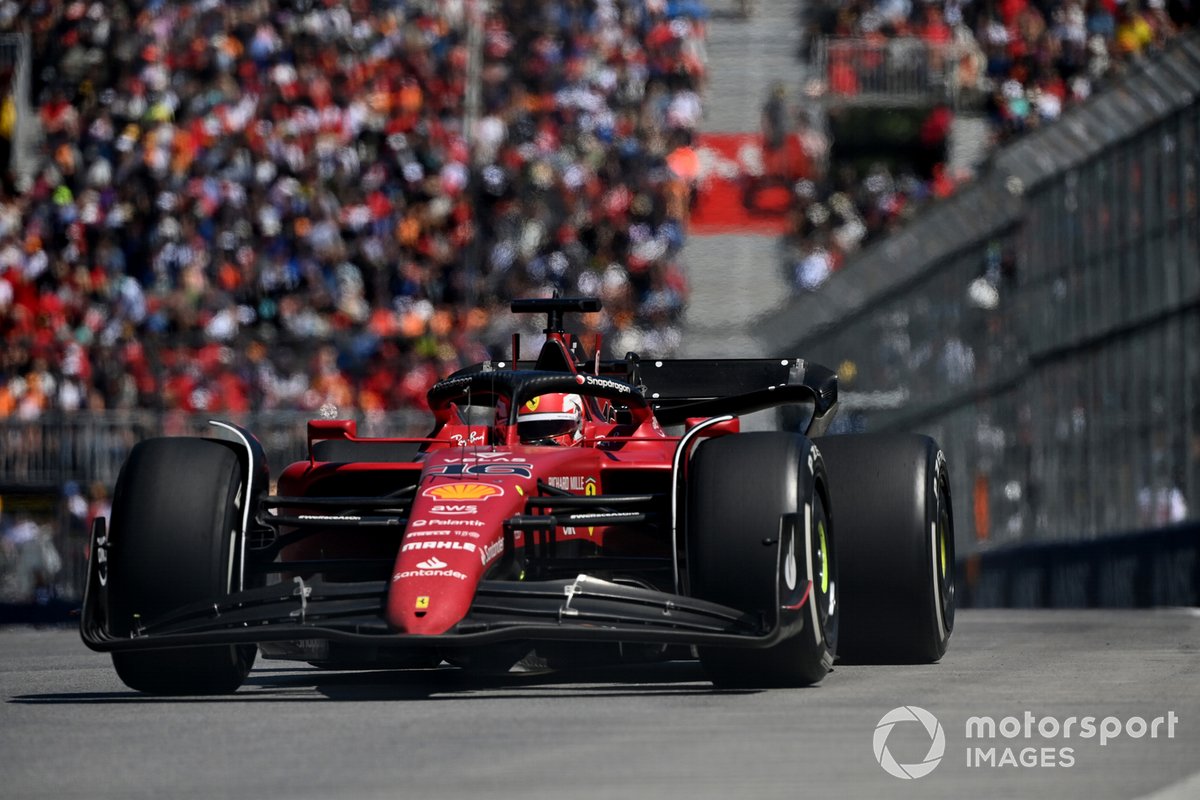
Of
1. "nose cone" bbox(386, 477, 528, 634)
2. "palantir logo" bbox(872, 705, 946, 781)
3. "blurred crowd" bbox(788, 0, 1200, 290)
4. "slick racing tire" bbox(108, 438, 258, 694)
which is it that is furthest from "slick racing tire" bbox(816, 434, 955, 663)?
"blurred crowd" bbox(788, 0, 1200, 290)

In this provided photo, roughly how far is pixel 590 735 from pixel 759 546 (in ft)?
4.89

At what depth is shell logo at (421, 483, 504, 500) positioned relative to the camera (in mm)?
8250

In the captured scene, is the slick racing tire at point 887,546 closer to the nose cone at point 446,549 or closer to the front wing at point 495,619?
the front wing at point 495,619

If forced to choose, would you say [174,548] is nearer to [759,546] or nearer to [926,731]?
[759,546]

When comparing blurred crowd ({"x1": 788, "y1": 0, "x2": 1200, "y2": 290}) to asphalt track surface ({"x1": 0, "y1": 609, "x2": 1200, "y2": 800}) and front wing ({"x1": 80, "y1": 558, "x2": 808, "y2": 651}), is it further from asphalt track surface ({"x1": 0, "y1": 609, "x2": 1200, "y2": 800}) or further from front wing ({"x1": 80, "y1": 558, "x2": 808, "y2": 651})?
front wing ({"x1": 80, "y1": 558, "x2": 808, "y2": 651})

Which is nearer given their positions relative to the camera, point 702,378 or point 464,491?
point 464,491

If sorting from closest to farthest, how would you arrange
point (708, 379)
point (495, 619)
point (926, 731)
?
point (926, 731)
point (495, 619)
point (708, 379)

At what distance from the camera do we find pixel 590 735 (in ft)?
22.0

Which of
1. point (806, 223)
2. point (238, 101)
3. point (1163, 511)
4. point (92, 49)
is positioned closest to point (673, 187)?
point (806, 223)

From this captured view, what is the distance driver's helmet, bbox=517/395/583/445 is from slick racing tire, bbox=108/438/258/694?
140 cm

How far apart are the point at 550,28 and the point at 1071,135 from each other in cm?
1421

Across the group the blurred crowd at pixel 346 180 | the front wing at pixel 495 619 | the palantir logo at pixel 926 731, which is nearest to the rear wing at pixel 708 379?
the front wing at pixel 495 619

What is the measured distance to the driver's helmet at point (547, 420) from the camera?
31.4 feet

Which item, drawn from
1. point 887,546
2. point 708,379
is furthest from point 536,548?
point 708,379
